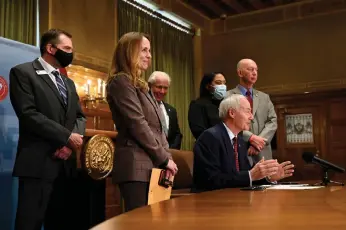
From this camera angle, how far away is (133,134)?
6.11ft

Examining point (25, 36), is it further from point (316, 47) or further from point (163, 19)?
point (316, 47)

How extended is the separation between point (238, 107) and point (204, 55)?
5520 mm

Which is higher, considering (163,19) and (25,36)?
(163,19)

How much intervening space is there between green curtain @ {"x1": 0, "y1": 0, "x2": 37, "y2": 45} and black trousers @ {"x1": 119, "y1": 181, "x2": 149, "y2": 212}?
11.1 ft

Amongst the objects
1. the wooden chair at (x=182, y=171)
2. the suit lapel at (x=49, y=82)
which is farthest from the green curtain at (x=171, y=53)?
the suit lapel at (x=49, y=82)

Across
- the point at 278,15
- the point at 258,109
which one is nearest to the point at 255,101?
the point at 258,109

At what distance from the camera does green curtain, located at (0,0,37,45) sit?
4635mm

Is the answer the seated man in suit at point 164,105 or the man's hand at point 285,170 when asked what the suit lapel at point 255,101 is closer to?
the seated man in suit at point 164,105

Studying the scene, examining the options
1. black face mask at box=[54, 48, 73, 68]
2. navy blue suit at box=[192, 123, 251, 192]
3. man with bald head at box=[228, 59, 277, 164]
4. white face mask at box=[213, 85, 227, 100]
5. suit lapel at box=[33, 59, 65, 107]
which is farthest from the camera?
white face mask at box=[213, 85, 227, 100]

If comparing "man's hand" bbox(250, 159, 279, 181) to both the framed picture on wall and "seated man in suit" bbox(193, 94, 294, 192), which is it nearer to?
"seated man in suit" bbox(193, 94, 294, 192)

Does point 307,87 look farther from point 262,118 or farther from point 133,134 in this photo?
point 133,134

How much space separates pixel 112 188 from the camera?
114 inches

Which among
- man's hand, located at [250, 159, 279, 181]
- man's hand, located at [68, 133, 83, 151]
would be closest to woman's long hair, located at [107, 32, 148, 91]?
Answer: man's hand, located at [68, 133, 83, 151]

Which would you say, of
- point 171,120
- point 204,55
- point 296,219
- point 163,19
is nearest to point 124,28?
point 163,19
